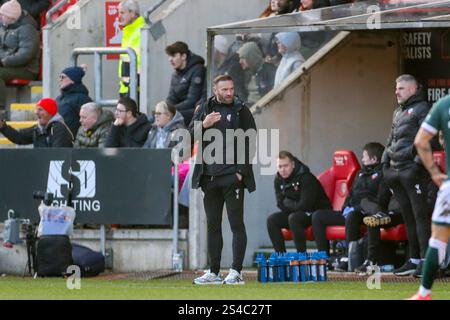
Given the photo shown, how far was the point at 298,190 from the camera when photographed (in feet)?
55.0

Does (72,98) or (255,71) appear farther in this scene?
(72,98)

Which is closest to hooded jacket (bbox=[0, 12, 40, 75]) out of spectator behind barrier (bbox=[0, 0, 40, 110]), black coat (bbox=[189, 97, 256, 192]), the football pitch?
spectator behind barrier (bbox=[0, 0, 40, 110])

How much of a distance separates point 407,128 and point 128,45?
572 centimetres

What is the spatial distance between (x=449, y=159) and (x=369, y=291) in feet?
8.38

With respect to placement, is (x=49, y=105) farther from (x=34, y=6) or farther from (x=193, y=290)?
(x=193, y=290)

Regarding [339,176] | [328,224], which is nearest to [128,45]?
[339,176]

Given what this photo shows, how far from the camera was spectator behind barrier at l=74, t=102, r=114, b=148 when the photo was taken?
17.7 metres

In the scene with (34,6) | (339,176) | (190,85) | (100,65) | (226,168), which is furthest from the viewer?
(34,6)

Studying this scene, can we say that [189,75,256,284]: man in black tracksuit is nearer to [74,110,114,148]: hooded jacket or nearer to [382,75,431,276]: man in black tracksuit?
[382,75,431,276]: man in black tracksuit

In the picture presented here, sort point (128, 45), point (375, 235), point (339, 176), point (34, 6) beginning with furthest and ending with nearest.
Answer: point (34, 6), point (128, 45), point (339, 176), point (375, 235)

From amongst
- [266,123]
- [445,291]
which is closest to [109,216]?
[266,123]

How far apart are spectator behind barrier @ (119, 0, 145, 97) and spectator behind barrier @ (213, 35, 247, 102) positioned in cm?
262

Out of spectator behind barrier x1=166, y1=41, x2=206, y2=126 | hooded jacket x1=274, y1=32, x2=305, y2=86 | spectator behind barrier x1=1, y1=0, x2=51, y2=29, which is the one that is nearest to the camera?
hooded jacket x1=274, y1=32, x2=305, y2=86

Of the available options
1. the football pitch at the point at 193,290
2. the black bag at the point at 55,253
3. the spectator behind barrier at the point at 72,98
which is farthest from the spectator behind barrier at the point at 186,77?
the football pitch at the point at 193,290
